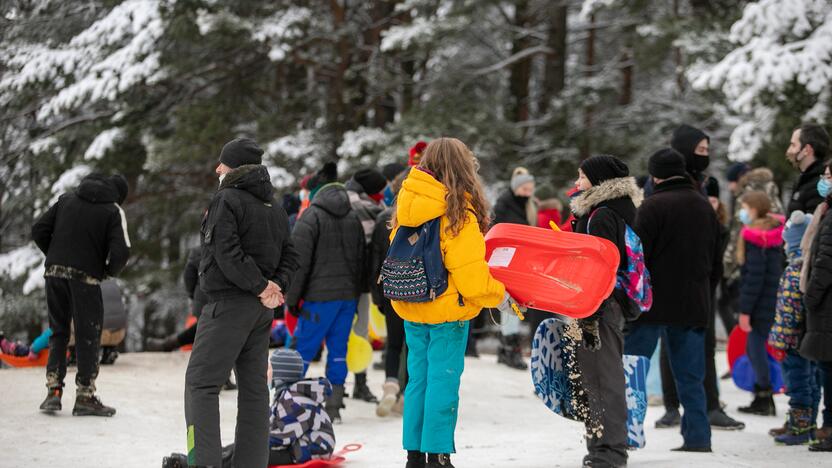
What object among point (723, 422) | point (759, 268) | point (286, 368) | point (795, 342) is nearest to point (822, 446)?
point (795, 342)

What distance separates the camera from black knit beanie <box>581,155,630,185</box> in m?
5.68

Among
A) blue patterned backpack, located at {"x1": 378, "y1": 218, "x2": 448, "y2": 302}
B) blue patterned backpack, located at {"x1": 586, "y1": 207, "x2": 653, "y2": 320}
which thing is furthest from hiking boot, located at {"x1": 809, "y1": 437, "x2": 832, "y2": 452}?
blue patterned backpack, located at {"x1": 378, "y1": 218, "x2": 448, "y2": 302}

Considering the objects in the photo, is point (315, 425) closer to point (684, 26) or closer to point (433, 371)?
point (433, 371)

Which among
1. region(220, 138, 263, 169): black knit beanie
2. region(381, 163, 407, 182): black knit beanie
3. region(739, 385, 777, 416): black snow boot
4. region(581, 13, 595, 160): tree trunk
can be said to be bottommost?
region(739, 385, 777, 416): black snow boot

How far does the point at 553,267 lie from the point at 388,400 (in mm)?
3055

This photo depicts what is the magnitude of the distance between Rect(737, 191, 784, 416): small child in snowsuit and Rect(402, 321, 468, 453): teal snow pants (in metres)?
3.87

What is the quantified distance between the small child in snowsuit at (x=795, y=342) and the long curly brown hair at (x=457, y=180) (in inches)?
105

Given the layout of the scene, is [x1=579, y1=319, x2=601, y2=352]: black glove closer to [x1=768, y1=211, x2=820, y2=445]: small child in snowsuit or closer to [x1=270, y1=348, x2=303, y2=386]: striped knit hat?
[x1=270, y1=348, x2=303, y2=386]: striped knit hat

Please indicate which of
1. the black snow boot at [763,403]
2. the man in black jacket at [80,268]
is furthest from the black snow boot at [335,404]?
the black snow boot at [763,403]

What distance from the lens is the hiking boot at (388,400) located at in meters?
8.14

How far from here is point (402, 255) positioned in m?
5.57

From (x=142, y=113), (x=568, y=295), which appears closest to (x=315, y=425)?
(x=568, y=295)

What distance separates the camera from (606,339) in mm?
5660

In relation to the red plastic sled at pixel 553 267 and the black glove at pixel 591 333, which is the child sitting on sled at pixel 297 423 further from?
the black glove at pixel 591 333
